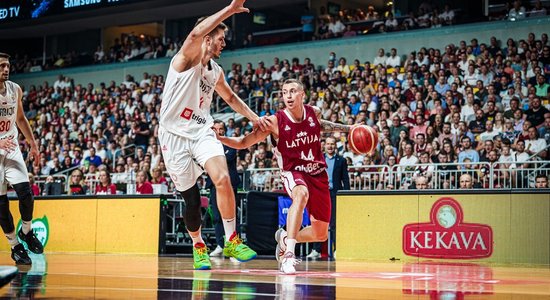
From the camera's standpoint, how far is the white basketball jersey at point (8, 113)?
9.27 meters

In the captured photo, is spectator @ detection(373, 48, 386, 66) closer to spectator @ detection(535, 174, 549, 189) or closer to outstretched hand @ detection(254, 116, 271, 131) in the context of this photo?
spectator @ detection(535, 174, 549, 189)

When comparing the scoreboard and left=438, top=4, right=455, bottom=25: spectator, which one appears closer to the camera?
left=438, top=4, right=455, bottom=25: spectator

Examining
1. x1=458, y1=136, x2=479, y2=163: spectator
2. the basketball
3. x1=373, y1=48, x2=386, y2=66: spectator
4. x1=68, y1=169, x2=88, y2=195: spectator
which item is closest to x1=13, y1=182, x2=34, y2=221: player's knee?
the basketball

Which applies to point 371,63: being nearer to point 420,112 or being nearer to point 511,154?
point 420,112

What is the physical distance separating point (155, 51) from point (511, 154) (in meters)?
17.0

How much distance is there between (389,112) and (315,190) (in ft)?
31.6

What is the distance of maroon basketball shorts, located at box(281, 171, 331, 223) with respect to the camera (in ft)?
27.2

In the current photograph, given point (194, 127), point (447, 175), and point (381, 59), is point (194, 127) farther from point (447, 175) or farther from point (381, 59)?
point (381, 59)

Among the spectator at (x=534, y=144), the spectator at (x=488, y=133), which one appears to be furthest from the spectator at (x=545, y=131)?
the spectator at (x=488, y=133)

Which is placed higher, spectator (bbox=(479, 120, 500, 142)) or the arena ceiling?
the arena ceiling

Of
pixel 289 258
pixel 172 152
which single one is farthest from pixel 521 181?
pixel 172 152

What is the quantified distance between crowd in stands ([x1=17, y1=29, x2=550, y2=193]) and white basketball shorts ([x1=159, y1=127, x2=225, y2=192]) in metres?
7.21

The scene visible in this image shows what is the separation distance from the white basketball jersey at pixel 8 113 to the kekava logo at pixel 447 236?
238 inches

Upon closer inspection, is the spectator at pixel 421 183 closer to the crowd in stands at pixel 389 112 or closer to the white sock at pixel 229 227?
the crowd in stands at pixel 389 112
